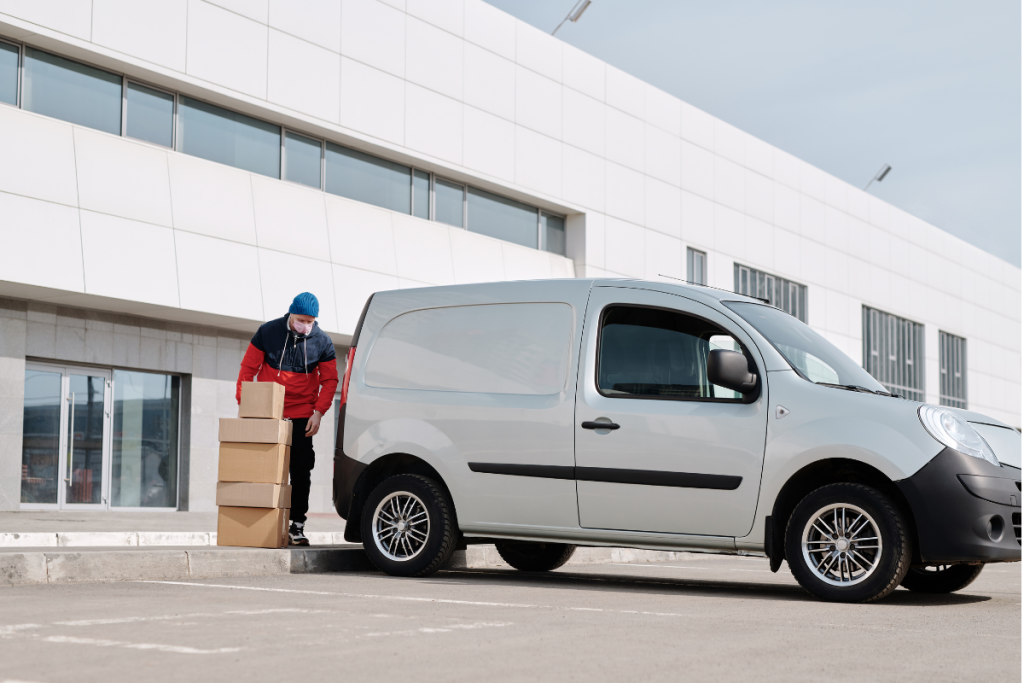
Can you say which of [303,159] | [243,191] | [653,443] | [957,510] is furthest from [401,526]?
[303,159]

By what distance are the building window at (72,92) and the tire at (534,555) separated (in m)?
10.4

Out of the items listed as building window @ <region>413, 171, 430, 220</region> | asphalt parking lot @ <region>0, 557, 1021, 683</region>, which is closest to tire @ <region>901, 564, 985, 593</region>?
asphalt parking lot @ <region>0, 557, 1021, 683</region>

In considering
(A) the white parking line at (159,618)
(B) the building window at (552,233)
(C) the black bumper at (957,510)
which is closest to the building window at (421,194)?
(B) the building window at (552,233)

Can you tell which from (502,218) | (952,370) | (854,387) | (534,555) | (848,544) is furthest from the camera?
(952,370)

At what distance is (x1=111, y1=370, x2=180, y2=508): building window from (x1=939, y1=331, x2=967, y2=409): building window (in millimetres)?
31375

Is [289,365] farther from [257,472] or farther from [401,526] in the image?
[401,526]

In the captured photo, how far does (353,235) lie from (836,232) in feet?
66.1

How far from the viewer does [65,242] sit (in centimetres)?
1552

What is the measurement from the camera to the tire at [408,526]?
785cm

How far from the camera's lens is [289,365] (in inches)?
357

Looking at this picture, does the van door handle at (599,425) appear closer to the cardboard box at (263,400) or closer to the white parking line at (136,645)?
the cardboard box at (263,400)

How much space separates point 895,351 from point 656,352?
3398 centimetres

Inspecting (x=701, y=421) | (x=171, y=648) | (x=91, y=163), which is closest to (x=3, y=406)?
(x=91, y=163)

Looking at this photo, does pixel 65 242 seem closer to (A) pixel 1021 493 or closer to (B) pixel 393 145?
(B) pixel 393 145
